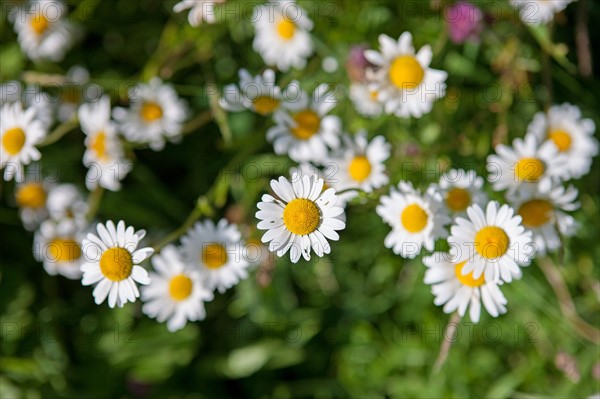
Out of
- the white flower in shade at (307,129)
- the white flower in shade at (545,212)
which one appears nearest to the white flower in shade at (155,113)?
the white flower in shade at (307,129)

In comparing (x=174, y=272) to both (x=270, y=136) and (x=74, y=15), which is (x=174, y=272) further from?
(x=74, y=15)

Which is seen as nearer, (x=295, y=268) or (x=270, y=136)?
(x=270, y=136)

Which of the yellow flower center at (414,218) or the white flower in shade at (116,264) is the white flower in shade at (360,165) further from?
the white flower in shade at (116,264)

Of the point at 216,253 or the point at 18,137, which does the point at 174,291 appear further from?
the point at 18,137

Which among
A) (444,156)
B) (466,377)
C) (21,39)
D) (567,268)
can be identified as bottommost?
(466,377)

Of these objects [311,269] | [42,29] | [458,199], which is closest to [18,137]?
[42,29]

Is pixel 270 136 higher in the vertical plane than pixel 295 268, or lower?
higher

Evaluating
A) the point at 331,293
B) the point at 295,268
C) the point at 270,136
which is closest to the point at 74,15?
the point at 270,136
